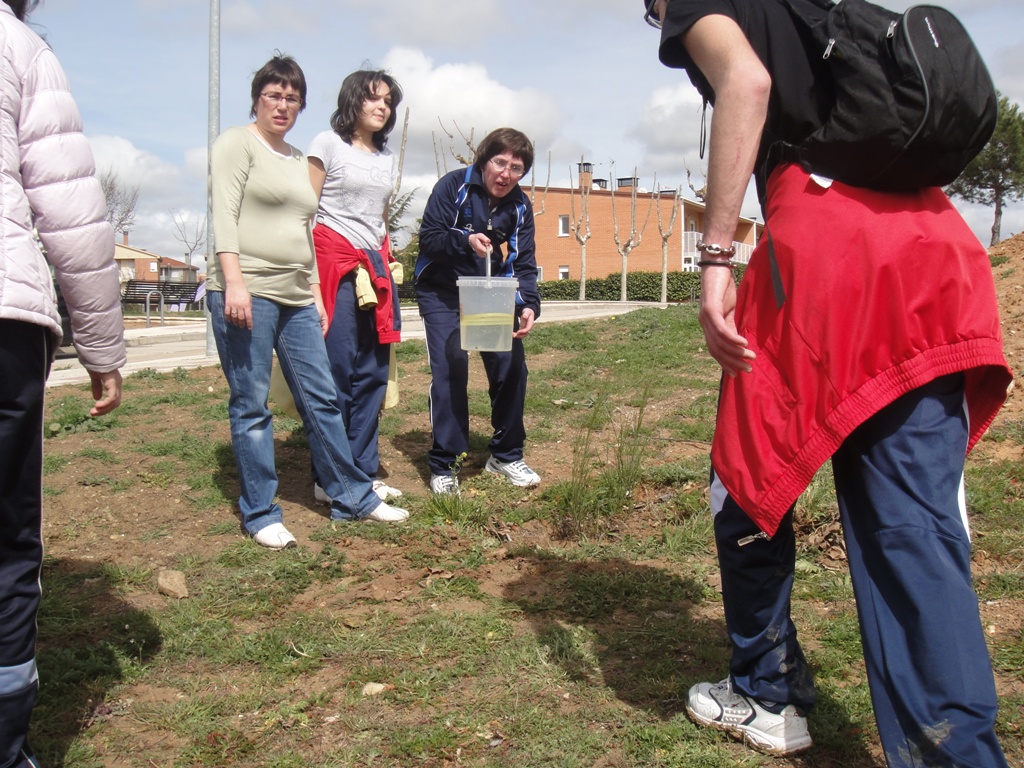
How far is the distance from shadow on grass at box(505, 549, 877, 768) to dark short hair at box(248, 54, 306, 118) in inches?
89.8

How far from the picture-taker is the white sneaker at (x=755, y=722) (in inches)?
92.2

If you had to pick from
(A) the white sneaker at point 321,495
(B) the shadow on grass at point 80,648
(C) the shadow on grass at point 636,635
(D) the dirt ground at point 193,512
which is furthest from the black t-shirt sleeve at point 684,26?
(A) the white sneaker at point 321,495

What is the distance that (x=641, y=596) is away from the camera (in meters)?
3.39

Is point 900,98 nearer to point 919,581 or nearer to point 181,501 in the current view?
point 919,581

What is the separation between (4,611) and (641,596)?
2.11 m

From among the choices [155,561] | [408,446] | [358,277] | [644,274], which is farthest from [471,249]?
[644,274]

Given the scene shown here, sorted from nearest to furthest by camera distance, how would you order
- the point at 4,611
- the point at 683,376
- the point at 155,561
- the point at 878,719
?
the point at 878,719 < the point at 4,611 < the point at 155,561 < the point at 683,376

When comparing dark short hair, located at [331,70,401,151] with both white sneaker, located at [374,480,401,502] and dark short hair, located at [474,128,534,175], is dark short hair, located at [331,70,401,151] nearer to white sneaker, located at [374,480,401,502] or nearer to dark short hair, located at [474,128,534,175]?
dark short hair, located at [474,128,534,175]

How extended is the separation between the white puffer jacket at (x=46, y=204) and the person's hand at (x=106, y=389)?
0.09 metres

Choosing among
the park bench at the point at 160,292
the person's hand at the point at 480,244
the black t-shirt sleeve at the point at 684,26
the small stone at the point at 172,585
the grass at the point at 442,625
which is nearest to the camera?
the black t-shirt sleeve at the point at 684,26

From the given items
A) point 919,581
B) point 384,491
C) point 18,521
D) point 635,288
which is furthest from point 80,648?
point 635,288

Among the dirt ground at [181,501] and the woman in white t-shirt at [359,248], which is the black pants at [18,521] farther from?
the woman in white t-shirt at [359,248]

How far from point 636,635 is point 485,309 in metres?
2.00

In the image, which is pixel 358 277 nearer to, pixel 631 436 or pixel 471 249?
pixel 471 249
